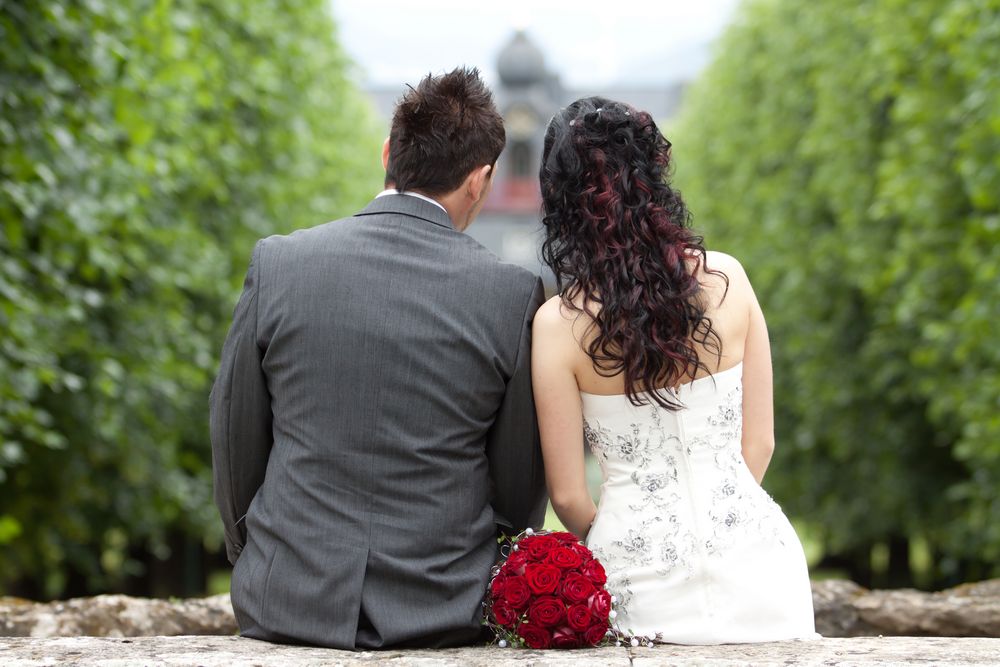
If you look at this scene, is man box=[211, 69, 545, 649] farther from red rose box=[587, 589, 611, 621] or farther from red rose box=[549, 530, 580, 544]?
red rose box=[587, 589, 611, 621]

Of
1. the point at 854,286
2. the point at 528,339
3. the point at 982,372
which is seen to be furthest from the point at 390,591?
the point at 854,286

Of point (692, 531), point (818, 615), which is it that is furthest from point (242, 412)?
point (818, 615)

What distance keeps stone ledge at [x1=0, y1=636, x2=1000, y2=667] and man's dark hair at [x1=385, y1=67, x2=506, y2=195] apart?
1.18 meters

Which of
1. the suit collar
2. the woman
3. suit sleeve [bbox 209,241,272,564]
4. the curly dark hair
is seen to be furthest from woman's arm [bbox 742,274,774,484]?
suit sleeve [bbox 209,241,272,564]

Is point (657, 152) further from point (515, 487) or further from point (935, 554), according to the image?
point (935, 554)

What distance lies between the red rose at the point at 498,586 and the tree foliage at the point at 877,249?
5240mm

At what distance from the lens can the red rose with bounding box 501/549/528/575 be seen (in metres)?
3.26

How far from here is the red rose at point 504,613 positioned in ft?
10.7

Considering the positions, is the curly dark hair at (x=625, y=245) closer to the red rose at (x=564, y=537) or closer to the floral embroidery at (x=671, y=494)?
Answer: the floral embroidery at (x=671, y=494)

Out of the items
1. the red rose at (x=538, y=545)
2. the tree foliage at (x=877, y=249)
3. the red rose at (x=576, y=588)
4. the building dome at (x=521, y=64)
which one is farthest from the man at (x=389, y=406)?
the building dome at (x=521, y=64)

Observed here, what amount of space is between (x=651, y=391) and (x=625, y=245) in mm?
373

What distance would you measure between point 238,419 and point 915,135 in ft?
26.7

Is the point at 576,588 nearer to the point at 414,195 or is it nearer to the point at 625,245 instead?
the point at 625,245

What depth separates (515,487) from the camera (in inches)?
137
